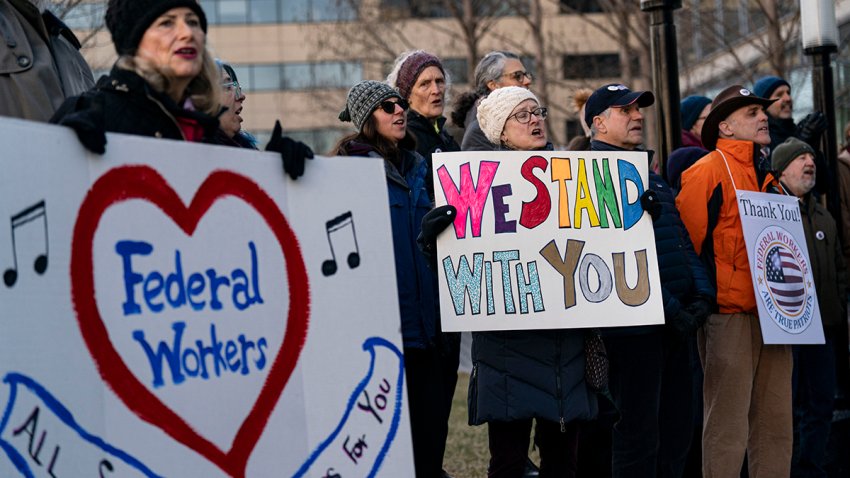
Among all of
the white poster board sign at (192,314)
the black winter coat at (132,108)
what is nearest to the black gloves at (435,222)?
the white poster board sign at (192,314)

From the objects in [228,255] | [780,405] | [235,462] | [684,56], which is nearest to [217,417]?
[235,462]

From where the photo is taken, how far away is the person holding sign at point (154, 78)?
387 centimetres

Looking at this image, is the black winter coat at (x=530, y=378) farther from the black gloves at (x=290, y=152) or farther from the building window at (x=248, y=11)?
the building window at (x=248, y=11)

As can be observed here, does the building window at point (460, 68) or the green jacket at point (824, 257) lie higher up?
the building window at point (460, 68)

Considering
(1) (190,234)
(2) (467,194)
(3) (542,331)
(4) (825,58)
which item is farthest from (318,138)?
(1) (190,234)

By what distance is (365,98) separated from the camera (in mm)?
5840

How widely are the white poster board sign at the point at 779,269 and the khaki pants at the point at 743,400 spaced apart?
12 cm

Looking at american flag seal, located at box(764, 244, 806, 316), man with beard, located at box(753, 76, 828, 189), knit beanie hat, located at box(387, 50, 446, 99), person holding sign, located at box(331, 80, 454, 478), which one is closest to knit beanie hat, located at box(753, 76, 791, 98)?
man with beard, located at box(753, 76, 828, 189)

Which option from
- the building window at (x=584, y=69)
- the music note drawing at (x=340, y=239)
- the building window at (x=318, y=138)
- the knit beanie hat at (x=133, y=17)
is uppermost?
the building window at (x=318, y=138)

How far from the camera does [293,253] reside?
400 centimetres

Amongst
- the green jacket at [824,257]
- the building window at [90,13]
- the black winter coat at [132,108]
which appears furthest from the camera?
the building window at [90,13]

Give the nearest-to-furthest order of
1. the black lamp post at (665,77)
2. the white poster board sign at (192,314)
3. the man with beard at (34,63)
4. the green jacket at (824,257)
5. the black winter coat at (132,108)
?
the white poster board sign at (192,314)
the black winter coat at (132,108)
the man with beard at (34,63)
the black lamp post at (665,77)
the green jacket at (824,257)

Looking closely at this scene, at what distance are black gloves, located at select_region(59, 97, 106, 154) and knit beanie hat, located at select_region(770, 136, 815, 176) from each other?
5.08m

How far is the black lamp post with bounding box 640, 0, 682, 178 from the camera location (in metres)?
7.70
